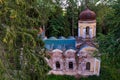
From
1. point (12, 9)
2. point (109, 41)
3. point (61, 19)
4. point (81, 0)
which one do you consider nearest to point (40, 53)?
point (12, 9)

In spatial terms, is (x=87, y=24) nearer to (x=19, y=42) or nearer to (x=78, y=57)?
(x=78, y=57)

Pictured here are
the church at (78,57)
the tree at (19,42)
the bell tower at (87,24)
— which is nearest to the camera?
the tree at (19,42)

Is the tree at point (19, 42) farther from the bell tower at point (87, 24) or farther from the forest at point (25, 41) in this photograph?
the bell tower at point (87, 24)

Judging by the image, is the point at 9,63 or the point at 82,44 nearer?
the point at 9,63

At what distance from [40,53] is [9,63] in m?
1.77

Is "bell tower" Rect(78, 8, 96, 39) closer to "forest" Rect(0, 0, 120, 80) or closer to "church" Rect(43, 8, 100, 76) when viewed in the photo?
"church" Rect(43, 8, 100, 76)

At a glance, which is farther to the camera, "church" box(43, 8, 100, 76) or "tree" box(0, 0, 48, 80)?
"church" box(43, 8, 100, 76)

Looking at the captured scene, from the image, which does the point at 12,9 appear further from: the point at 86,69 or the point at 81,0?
the point at 81,0

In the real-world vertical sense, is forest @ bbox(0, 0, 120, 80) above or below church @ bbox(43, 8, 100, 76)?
above

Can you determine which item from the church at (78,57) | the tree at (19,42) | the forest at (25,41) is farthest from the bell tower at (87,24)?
the tree at (19,42)

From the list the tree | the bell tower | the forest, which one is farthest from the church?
the tree

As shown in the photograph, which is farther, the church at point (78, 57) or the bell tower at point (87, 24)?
the bell tower at point (87, 24)

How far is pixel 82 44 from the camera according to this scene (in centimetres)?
1661

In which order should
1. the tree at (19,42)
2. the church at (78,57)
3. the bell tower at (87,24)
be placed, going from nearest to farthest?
1. the tree at (19,42)
2. the church at (78,57)
3. the bell tower at (87,24)
